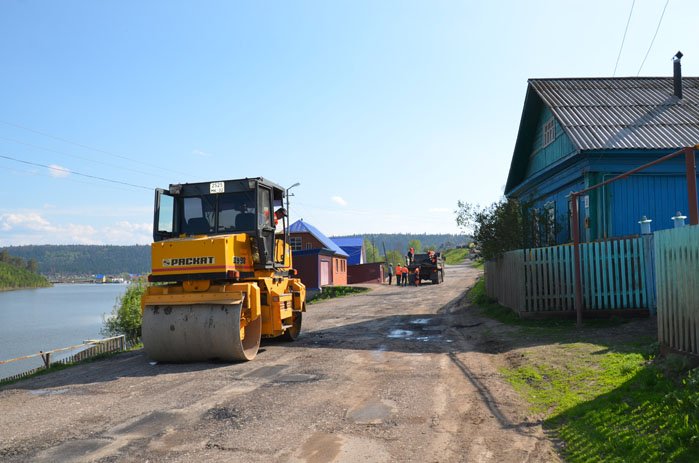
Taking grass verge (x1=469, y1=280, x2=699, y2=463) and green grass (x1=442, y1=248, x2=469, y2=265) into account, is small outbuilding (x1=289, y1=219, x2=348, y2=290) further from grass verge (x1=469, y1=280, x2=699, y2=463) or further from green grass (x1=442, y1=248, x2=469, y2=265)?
green grass (x1=442, y1=248, x2=469, y2=265)

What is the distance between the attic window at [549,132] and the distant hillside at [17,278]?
477 ft

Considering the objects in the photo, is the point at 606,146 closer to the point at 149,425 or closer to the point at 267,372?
the point at 267,372

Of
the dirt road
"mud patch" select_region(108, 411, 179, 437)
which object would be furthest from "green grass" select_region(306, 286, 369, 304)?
"mud patch" select_region(108, 411, 179, 437)

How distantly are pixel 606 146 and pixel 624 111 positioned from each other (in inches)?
127

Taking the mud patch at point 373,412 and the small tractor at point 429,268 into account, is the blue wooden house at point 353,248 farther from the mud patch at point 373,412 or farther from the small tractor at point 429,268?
the mud patch at point 373,412

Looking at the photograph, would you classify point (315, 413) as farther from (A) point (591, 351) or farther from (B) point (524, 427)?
(A) point (591, 351)

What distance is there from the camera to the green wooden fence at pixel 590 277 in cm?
1267

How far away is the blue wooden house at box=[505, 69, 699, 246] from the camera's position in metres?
15.3

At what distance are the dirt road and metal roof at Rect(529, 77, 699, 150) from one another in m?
8.44

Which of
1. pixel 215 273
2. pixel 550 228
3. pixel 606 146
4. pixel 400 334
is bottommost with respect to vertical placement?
pixel 400 334

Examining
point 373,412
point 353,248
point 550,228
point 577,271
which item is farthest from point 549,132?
point 353,248

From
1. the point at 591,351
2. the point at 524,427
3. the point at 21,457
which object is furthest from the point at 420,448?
the point at 591,351

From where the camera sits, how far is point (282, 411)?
6.33 m

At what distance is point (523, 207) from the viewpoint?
17.4m
